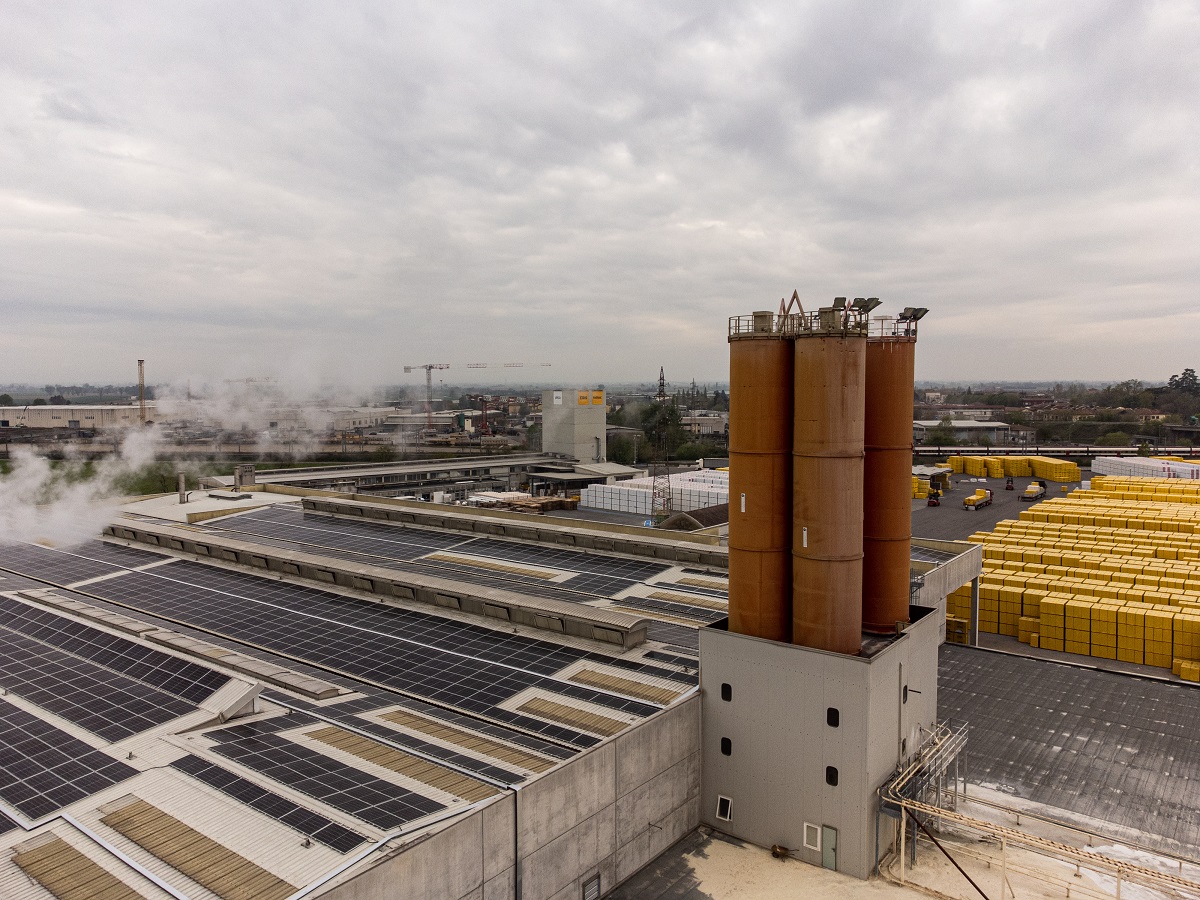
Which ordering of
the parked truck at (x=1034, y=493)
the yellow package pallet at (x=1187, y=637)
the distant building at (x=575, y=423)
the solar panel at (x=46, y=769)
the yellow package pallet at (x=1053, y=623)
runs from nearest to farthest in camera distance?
the solar panel at (x=46, y=769) → the yellow package pallet at (x=1187, y=637) → the yellow package pallet at (x=1053, y=623) → the parked truck at (x=1034, y=493) → the distant building at (x=575, y=423)

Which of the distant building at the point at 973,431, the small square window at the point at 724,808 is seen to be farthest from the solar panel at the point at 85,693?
the distant building at the point at 973,431

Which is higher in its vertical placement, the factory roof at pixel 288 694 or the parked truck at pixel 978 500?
the factory roof at pixel 288 694

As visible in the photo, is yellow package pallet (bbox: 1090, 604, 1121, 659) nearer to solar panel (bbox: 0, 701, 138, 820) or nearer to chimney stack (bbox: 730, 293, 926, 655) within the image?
chimney stack (bbox: 730, 293, 926, 655)

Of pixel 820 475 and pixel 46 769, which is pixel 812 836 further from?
pixel 46 769

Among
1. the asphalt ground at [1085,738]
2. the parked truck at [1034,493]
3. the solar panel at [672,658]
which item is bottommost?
the asphalt ground at [1085,738]

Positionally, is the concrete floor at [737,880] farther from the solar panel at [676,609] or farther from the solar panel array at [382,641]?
the solar panel at [676,609]

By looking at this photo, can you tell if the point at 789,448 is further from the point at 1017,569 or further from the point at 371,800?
the point at 1017,569

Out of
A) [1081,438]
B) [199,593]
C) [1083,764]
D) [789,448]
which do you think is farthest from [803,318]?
[1081,438]

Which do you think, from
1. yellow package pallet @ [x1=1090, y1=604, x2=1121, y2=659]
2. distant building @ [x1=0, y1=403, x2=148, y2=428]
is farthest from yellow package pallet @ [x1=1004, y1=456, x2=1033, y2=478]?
distant building @ [x1=0, y1=403, x2=148, y2=428]
